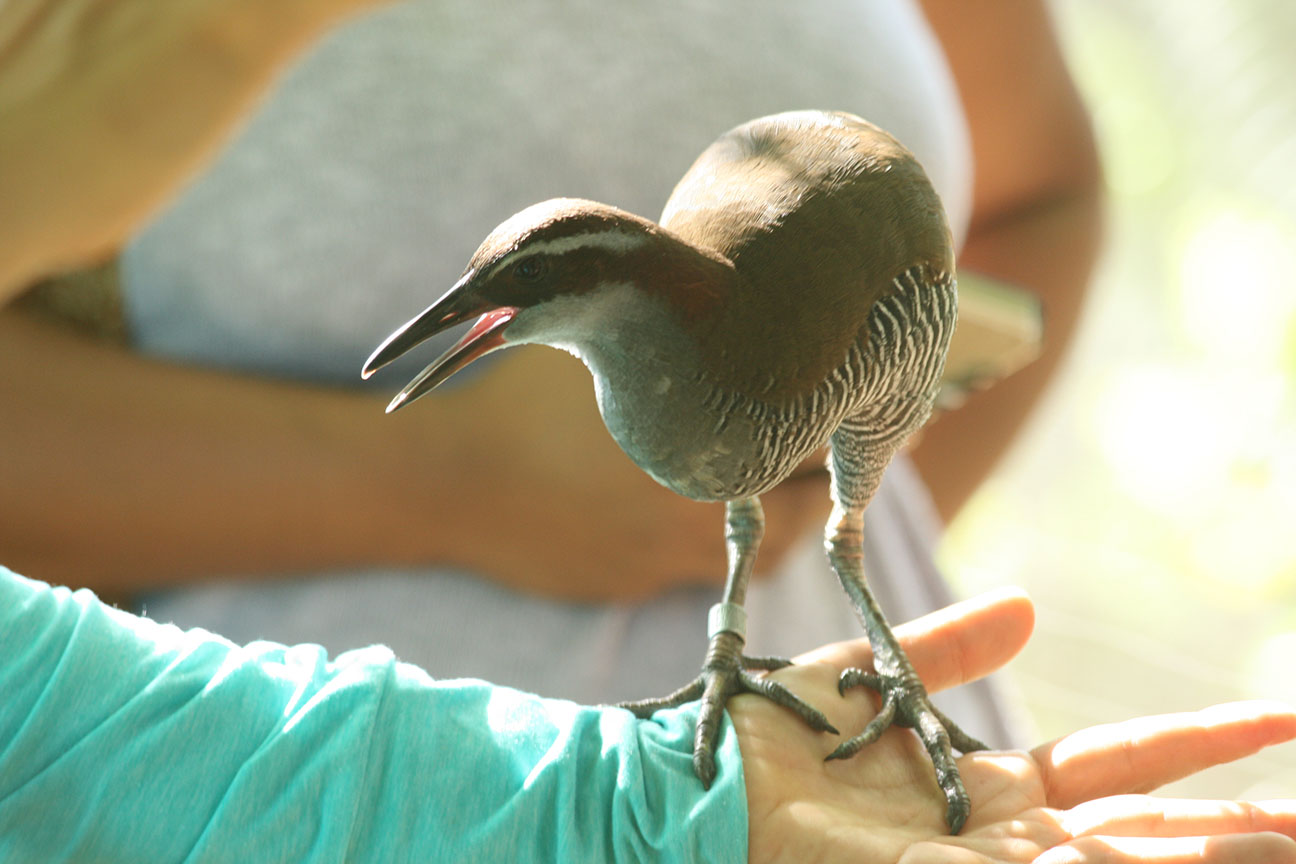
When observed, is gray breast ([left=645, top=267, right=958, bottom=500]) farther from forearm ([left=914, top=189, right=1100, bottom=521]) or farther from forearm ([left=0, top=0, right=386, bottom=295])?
forearm ([left=914, top=189, right=1100, bottom=521])

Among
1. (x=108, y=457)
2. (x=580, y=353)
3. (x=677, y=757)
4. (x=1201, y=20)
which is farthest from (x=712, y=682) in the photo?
(x=1201, y=20)

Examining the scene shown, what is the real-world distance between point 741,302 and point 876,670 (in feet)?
0.57

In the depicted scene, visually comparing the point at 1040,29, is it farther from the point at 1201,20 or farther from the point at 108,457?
the point at 108,457

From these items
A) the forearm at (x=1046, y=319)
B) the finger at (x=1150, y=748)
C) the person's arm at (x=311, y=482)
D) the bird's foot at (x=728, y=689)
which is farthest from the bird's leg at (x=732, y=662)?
the forearm at (x=1046, y=319)

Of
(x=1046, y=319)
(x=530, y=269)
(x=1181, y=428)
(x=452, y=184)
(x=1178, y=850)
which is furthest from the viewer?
(x=1181, y=428)

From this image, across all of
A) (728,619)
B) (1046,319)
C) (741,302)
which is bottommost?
(1046,319)

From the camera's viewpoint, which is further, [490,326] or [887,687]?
[887,687]

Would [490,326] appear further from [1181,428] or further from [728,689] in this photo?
[1181,428]

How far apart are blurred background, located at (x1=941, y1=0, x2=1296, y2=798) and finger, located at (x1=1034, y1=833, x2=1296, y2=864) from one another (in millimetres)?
755

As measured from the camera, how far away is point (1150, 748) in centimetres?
40

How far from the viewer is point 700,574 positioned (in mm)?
625

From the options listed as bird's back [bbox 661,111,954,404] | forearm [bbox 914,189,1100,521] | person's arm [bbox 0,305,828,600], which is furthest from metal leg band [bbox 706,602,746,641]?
forearm [bbox 914,189,1100,521]

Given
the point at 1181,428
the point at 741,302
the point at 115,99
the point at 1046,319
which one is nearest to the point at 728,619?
the point at 741,302

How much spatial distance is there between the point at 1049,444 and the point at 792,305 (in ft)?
3.59
